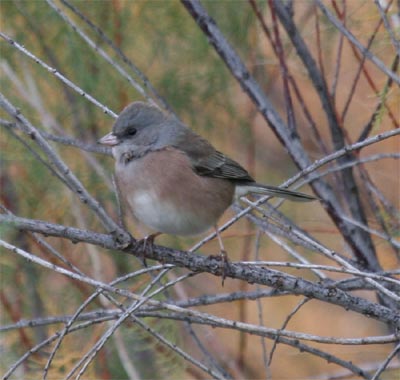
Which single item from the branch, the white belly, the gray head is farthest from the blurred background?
the branch

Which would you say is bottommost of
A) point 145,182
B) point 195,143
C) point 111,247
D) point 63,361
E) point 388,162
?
point 63,361

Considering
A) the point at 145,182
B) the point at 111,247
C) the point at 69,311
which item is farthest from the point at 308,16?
the point at 111,247

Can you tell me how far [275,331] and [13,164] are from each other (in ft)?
9.13

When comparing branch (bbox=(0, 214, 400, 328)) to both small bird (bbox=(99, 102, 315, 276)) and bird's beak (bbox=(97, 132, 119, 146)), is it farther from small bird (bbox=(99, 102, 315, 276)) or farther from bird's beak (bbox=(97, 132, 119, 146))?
bird's beak (bbox=(97, 132, 119, 146))

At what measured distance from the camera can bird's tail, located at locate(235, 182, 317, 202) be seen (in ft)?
9.50

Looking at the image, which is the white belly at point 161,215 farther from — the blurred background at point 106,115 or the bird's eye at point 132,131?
the blurred background at point 106,115

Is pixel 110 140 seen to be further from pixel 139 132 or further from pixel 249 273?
pixel 249 273

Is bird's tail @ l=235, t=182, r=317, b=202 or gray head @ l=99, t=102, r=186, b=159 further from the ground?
gray head @ l=99, t=102, r=186, b=159

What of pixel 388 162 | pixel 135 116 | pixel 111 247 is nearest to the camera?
pixel 111 247

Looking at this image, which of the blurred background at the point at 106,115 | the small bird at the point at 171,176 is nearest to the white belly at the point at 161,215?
the small bird at the point at 171,176

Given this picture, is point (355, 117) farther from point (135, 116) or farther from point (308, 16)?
point (135, 116)

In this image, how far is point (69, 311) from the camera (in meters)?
4.29

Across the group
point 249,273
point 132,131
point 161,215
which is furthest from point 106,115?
point 249,273

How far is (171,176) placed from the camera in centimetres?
281
